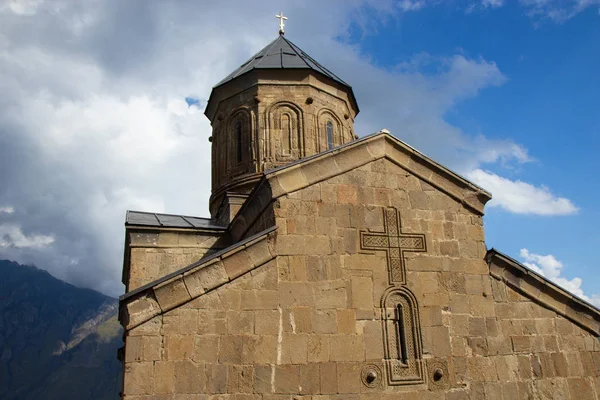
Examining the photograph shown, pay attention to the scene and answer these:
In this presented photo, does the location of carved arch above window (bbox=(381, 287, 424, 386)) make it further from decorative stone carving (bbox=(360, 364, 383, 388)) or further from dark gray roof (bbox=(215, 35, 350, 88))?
dark gray roof (bbox=(215, 35, 350, 88))

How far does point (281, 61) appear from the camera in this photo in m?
12.1

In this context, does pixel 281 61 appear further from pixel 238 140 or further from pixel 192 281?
pixel 192 281

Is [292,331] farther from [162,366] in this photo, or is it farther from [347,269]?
[162,366]

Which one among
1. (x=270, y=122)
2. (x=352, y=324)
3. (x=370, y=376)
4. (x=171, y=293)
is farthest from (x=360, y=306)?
(x=270, y=122)

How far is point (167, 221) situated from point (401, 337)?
16.1 feet

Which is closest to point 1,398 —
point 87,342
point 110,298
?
point 87,342

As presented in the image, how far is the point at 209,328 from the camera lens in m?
5.49

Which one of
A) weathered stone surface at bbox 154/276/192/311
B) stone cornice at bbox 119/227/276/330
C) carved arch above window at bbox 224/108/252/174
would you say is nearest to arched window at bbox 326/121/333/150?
carved arch above window at bbox 224/108/252/174

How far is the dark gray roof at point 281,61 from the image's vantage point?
11.9 meters

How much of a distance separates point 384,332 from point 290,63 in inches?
297

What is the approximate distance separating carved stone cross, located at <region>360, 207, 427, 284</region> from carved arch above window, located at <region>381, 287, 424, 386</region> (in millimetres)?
228

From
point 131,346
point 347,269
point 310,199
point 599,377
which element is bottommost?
point 599,377

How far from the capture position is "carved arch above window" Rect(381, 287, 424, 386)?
6.14m

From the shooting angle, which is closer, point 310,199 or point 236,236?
point 310,199
